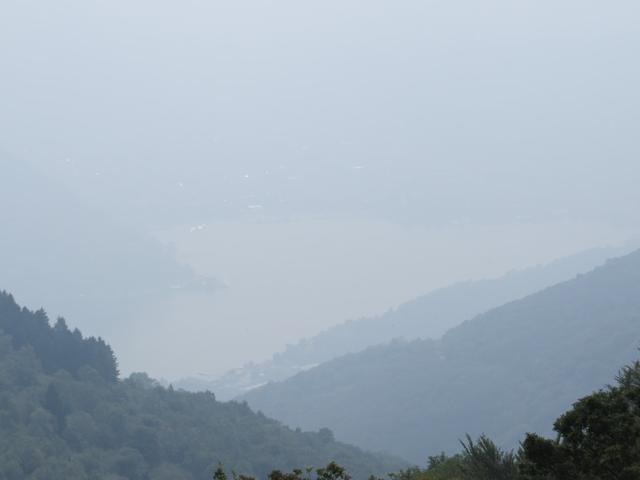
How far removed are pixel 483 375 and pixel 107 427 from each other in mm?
56390

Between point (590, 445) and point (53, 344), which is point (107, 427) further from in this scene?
point (590, 445)

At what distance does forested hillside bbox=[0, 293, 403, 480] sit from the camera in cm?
5316

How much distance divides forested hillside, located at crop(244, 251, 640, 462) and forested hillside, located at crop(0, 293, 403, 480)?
26.6 metres

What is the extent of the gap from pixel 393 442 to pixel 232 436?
34.0 m

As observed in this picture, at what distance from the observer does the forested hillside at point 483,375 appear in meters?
97.1

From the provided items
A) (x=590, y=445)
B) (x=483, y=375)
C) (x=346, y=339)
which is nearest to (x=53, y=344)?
(x=483, y=375)

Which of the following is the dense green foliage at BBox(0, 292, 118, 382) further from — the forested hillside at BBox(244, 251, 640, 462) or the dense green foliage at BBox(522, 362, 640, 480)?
Answer: the dense green foliage at BBox(522, 362, 640, 480)

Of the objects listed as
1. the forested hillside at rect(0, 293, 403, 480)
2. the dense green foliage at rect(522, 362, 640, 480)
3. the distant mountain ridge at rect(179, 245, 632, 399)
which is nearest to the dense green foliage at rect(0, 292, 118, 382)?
the forested hillside at rect(0, 293, 403, 480)

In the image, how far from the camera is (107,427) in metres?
58.7

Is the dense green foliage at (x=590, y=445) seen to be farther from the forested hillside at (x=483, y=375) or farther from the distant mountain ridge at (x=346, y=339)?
the distant mountain ridge at (x=346, y=339)

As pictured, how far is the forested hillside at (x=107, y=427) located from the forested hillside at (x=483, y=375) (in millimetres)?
26572

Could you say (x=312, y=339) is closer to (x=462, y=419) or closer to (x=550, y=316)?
(x=550, y=316)

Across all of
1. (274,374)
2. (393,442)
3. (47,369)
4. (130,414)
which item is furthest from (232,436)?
(274,374)

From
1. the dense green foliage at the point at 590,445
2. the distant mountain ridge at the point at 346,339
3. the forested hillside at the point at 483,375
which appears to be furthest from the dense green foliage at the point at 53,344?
the distant mountain ridge at the point at 346,339
